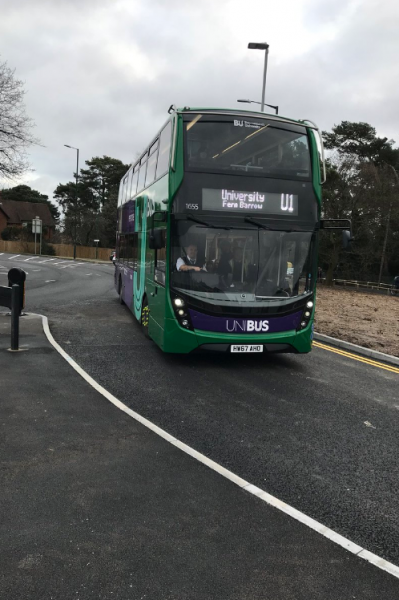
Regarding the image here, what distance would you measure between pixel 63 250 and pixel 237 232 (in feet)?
201

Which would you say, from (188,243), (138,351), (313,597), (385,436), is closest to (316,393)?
(385,436)

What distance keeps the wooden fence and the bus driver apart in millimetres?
53730

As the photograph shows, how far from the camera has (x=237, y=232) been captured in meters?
7.54

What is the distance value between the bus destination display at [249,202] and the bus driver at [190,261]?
0.69m

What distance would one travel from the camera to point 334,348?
407 inches

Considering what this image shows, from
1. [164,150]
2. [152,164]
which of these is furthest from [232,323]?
[152,164]

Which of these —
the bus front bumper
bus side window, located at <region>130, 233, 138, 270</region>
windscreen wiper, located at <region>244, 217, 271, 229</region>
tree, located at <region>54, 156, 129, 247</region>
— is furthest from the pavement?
tree, located at <region>54, 156, 129, 247</region>

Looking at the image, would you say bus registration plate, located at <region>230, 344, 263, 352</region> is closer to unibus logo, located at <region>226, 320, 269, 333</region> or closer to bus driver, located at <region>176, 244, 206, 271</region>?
unibus logo, located at <region>226, 320, 269, 333</region>

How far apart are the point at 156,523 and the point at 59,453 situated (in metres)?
1.54

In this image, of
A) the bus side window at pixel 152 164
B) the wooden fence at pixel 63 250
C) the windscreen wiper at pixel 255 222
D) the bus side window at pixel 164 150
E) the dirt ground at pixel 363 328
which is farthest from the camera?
the wooden fence at pixel 63 250

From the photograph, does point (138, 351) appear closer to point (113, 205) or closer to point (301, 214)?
point (301, 214)

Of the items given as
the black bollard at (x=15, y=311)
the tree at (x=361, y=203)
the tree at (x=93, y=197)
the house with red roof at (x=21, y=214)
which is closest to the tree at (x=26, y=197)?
the house with red roof at (x=21, y=214)

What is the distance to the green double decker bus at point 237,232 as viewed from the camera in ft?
24.4

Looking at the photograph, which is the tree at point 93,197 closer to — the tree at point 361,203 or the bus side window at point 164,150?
the tree at point 361,203
